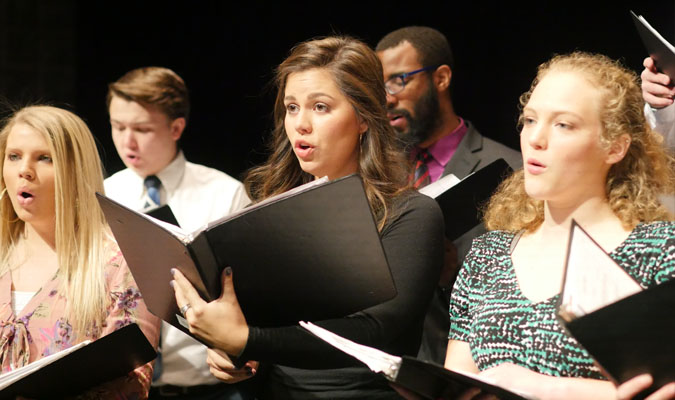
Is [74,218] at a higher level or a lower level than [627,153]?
lower

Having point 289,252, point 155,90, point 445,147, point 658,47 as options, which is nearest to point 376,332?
point 289,252

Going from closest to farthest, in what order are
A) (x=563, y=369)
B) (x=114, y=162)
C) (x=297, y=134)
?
(x=563, y=369), (x=297, y=134), (x=114, y=162)

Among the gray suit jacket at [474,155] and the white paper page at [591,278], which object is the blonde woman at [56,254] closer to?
the white paper page at [591,278]

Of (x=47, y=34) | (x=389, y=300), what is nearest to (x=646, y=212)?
(x=389, y=300)

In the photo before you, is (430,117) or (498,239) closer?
(498,239)

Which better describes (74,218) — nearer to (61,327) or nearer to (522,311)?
(61,327)

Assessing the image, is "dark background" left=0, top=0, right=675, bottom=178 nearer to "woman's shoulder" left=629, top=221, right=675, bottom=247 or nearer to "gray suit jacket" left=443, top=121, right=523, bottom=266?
"gray suit jacket" left=443, top=121, right=523, bottom=266

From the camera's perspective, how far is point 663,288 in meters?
1.44

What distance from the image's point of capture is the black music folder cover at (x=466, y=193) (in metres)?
2.46

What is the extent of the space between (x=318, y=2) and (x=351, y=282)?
109 inches

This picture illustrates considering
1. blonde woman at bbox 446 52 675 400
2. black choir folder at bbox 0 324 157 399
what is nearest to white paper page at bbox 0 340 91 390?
black choir folder at bbox 0 324 157 399

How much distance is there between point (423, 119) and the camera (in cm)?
345

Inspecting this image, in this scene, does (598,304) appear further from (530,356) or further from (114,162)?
(114,162)

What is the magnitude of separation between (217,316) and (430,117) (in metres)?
1.82
